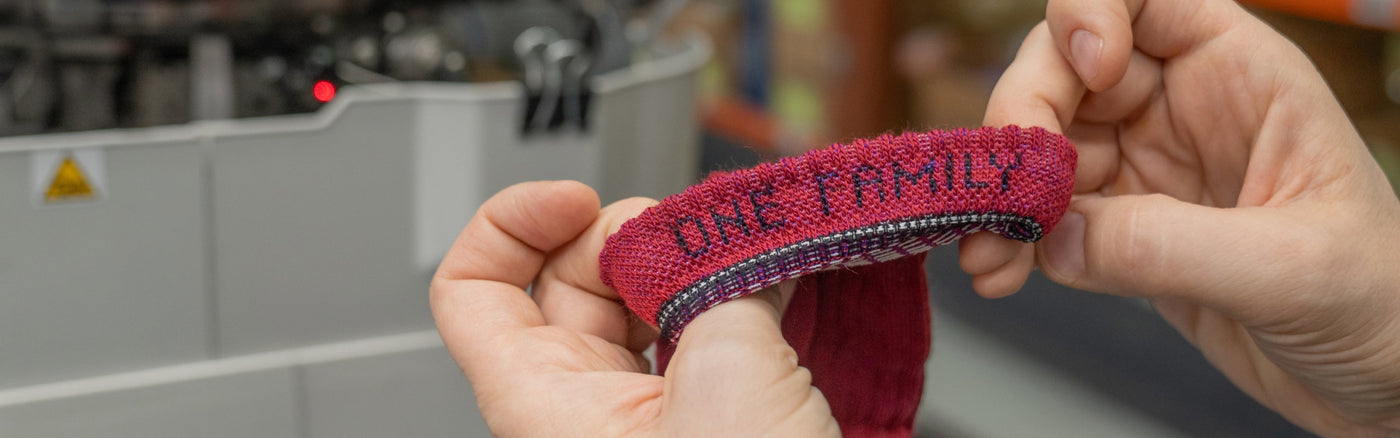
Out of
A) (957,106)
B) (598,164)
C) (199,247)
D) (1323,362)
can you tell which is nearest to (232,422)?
(199,247)

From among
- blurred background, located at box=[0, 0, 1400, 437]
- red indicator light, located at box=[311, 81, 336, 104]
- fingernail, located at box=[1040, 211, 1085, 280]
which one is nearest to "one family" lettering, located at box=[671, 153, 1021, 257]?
fingernail, located at box=[1040, 211, 1085, 280]

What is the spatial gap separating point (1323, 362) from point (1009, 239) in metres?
0.22

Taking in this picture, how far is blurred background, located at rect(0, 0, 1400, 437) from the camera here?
40.6 inches

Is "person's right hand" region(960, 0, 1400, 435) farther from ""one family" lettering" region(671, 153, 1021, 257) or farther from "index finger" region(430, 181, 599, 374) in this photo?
"index finger" region(430, 181, 599, 374)

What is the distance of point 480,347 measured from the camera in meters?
0.54

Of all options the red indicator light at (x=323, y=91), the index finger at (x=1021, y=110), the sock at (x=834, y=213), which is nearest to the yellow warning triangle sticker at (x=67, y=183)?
the red indicator light at (x=323, y=91)

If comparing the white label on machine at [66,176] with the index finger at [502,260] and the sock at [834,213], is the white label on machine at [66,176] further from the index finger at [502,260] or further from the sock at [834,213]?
the sock at [834,213]

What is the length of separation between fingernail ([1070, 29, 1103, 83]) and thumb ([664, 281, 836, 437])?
224 millimetres

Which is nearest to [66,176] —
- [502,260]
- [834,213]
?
[502,260]

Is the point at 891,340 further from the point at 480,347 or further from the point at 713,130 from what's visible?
the point at 713,130

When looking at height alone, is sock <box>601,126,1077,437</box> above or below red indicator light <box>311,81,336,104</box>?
above

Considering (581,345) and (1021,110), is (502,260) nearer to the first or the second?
(581,345)

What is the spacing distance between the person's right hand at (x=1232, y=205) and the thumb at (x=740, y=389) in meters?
0.13

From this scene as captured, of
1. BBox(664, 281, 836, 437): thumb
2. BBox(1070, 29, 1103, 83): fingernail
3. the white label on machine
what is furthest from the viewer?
the white label on machine
